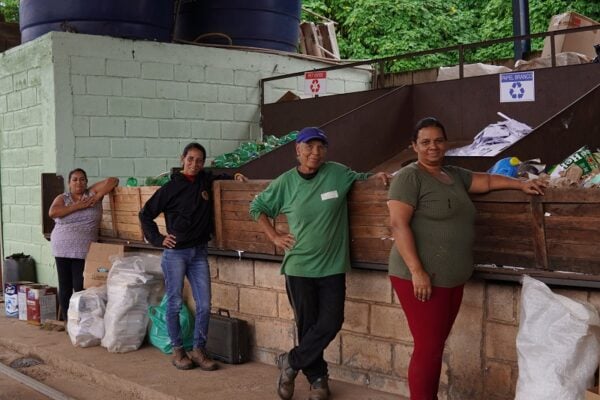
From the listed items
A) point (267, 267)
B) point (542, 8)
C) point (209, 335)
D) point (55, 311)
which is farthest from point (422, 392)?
point (542, 8)

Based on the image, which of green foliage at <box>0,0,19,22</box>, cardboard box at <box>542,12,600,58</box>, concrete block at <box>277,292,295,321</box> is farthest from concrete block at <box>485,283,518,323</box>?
green foliage at <box>0,0,19,22</box>

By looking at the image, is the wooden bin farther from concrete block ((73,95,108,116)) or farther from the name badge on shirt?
the name badge on shirt

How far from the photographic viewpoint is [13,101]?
896 centimetres

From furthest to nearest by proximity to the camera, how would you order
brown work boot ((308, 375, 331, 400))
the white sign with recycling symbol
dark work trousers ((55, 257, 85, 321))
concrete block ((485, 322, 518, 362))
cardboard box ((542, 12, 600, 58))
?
cardboard box ((542, 12, 600, 58)) < dark work trousers ((55, 257, 85, 321)) < the white sign with recycling symbol < brown work boot ((308, 375, 331, 400)) < concrete block ((485, 322, 518, 362))

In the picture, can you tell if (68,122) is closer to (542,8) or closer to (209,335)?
(209,335)

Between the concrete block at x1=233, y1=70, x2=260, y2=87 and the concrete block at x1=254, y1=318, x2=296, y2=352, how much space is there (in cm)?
428

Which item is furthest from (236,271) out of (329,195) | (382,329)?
(329,195)

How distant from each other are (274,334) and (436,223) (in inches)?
91.8

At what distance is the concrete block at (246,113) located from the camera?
949 cm

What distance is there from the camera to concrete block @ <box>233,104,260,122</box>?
9.49 m

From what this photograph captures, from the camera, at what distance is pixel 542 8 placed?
54.4ft

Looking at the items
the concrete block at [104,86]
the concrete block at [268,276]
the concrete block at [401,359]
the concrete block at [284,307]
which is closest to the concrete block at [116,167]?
the concrete block at [104,86]

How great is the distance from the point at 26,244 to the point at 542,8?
12468 millimetres

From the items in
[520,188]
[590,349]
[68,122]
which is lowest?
[590,349]
